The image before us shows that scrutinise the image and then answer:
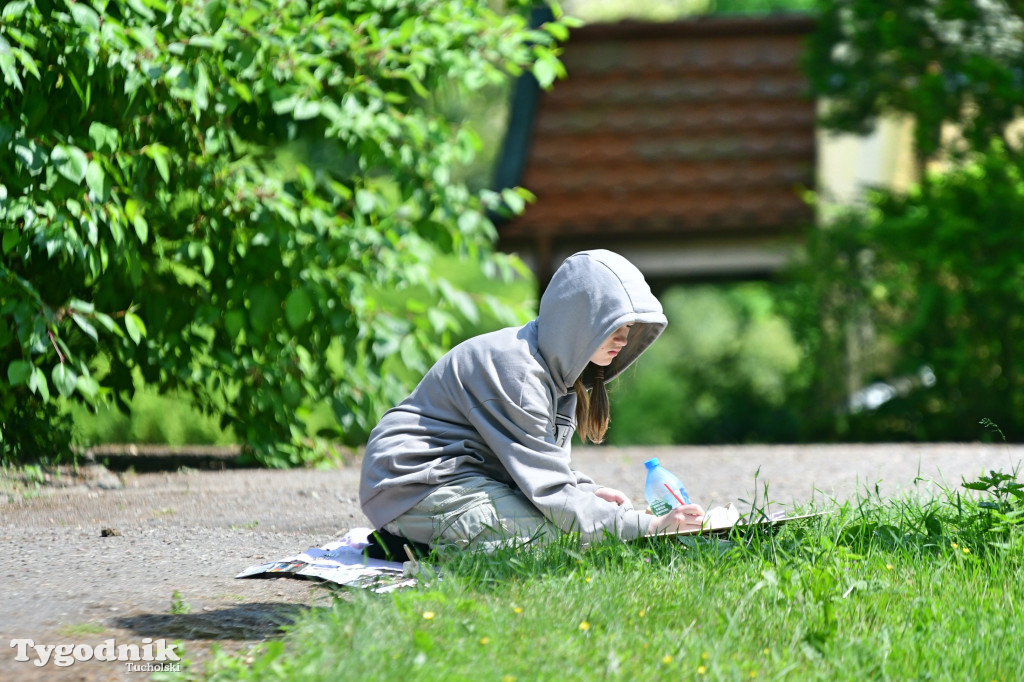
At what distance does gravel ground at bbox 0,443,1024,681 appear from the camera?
2.86 meters

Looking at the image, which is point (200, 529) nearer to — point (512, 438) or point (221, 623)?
point (221, 623)

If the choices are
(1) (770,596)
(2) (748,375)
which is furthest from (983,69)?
(1) (770,596)

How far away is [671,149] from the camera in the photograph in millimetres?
12680

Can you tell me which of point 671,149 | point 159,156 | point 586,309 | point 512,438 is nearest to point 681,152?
point 671,149

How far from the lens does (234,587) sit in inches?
129

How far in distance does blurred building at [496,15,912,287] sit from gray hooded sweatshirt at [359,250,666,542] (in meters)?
8.31

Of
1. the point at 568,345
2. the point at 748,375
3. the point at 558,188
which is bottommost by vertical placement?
the point at 748,375

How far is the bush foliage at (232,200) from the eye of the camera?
15.9 feet

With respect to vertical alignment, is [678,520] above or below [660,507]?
above

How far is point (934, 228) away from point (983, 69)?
4.37 ft

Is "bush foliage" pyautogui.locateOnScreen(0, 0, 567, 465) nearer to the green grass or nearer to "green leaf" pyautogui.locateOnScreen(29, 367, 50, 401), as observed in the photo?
"green leaf" pyautogui.locateOnScreen(29, 367, 50, 401)

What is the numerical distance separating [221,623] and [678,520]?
4.29 ft

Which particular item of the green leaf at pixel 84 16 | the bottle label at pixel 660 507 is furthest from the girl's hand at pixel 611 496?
the green leaf at pixel 84 16

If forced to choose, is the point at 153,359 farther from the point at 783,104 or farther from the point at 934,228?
the point at 783,104
